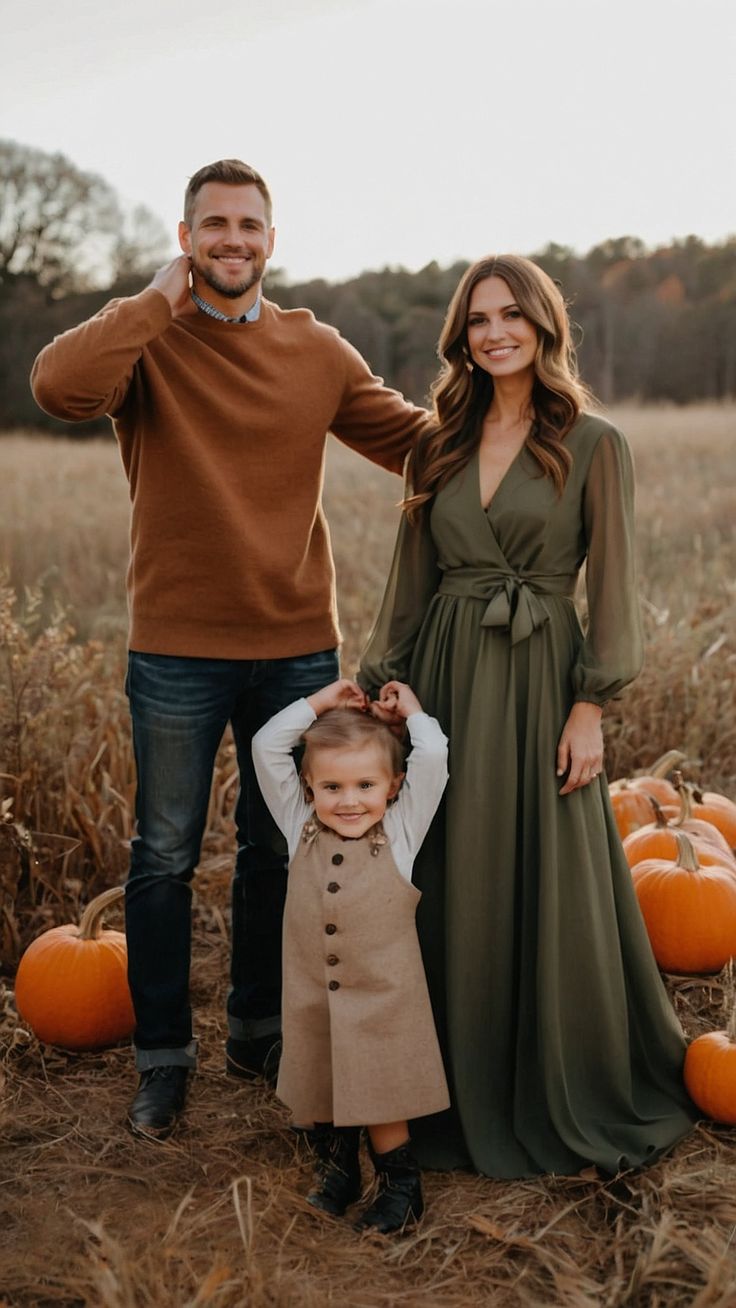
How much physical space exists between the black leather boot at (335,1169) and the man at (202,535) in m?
0.50

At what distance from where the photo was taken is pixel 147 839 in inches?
127

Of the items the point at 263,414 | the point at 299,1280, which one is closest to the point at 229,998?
the point at 299,1280

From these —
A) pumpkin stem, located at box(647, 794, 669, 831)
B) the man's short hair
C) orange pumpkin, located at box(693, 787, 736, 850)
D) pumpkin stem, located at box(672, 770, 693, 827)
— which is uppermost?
the man's short hair

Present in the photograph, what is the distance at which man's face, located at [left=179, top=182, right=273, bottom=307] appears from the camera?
306 centimetres

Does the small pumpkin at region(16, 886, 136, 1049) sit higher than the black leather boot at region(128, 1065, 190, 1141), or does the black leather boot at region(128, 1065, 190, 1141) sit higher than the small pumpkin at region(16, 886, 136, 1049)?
the small pumpkin at region(16, 886, 136, 1049)

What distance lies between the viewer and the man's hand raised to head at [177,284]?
306 centimetres

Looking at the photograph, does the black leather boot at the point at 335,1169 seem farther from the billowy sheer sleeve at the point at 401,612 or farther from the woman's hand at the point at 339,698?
the billowy sheer sleeve at the point at 401,612

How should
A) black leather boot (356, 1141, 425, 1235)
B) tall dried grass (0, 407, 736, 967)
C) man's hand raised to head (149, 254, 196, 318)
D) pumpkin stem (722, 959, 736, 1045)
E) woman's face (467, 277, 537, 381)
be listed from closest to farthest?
black leather boot (356, 1141, 425, 1235) → woman's face (467, 277, 537, 381) → man's hand raised to head (149, 254, 196, 318) → pumpkin stem (722, 959, 736, 1045) → tall dried grass (0, 407, 736, 967)

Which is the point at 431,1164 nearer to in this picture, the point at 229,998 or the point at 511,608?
the point at 229,998

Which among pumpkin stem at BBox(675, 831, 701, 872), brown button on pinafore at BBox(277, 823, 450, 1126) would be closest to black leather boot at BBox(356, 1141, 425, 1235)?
brown button on pinafore at BBox(277, 823, 450, 1126)

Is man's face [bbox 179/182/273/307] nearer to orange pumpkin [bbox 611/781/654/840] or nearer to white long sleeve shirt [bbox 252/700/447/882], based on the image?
white long sleeve shirt [bbox 252/700/447/882]

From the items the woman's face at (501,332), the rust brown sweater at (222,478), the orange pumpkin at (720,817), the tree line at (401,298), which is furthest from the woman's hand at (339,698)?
the tree line at (401,298)

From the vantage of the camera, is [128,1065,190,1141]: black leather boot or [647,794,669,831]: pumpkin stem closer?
[128,1065,190,1141]: black leather boot

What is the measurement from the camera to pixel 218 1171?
119 inches
